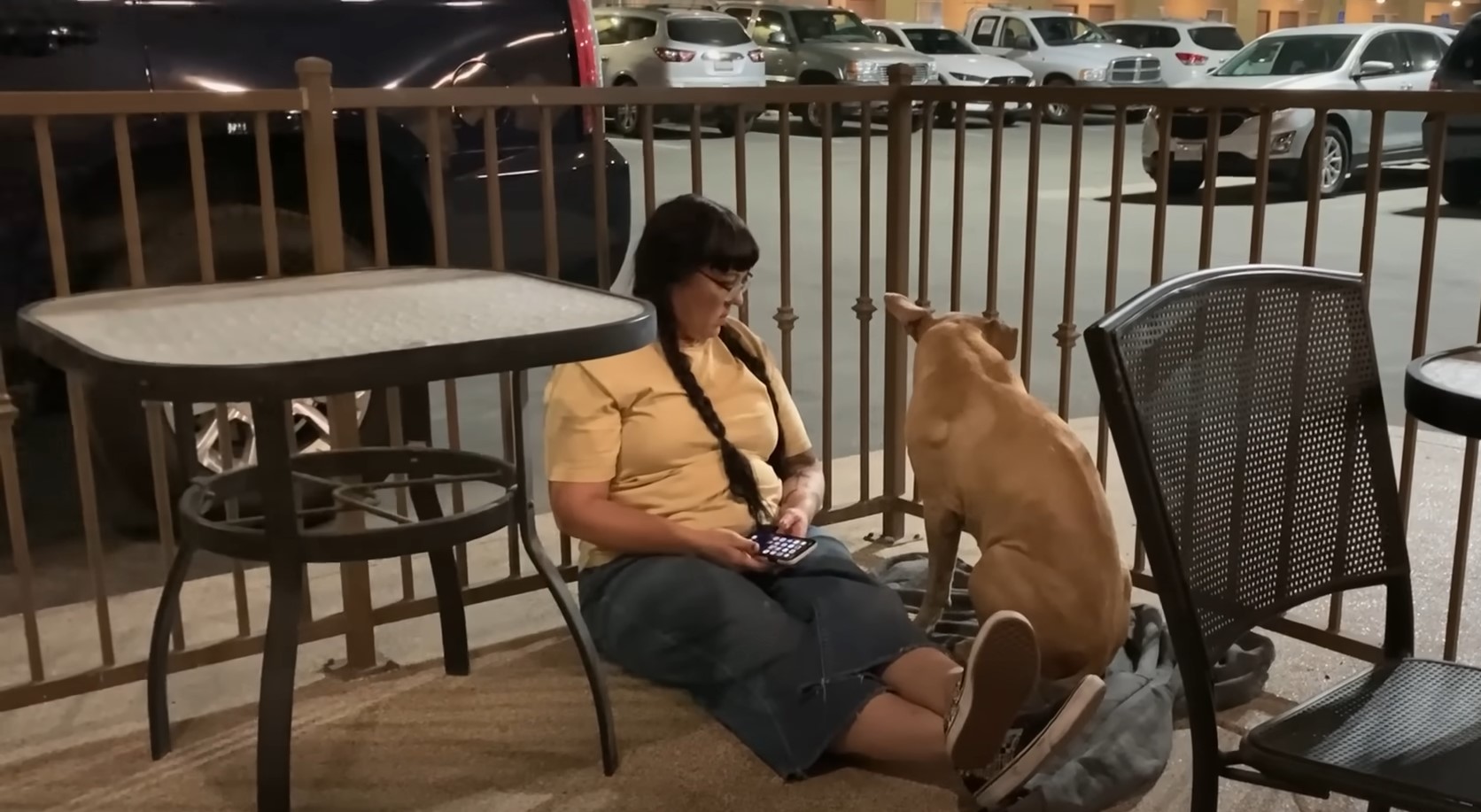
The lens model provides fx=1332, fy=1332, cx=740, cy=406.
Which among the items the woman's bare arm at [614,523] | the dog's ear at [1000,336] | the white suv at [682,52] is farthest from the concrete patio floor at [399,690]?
the white suv at [682,52]

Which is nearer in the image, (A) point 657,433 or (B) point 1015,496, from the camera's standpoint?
(B) point 1015,496

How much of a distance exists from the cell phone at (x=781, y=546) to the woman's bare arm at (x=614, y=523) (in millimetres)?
150

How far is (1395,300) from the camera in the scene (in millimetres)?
7094

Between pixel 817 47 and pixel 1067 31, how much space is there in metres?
4.02

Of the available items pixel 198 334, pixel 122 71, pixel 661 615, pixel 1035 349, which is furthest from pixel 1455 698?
pixel 1035 349

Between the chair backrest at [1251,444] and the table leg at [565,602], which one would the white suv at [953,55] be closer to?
the table leg at [565,602]

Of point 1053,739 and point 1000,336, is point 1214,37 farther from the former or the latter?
point 1053,739

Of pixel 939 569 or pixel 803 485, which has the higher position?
pixel 803 485

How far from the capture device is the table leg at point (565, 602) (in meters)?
2.39

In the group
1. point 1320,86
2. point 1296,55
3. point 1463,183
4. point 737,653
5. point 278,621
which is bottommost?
point 1463,183

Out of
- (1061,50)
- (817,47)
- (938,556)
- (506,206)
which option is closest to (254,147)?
(506,206)

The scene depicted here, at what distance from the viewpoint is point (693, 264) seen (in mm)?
2508

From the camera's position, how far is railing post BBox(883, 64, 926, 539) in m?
3.48

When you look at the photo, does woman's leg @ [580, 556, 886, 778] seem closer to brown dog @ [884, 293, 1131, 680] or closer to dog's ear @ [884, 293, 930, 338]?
brown dog @ [884, 293, 1131, 680]
